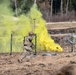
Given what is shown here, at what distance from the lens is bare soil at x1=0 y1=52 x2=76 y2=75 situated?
10.7m

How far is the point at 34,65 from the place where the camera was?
12.2m

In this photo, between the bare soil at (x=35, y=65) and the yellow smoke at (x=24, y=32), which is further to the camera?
the yellow smoke at (x=24, y=32)

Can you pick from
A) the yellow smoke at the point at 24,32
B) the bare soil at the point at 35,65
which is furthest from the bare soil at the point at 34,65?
the yellow smoke at the point at 24,32

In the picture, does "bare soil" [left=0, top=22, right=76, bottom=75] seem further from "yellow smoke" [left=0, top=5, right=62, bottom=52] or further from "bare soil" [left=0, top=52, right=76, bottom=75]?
"yellow smoke" [left=0, top=5, right=62, bottom=52]

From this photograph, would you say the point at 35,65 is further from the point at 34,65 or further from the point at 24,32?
the point at 24,32

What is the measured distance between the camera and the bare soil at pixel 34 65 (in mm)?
10723

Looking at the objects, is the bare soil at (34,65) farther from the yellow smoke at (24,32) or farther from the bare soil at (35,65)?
the yellow smoke at (24,32)

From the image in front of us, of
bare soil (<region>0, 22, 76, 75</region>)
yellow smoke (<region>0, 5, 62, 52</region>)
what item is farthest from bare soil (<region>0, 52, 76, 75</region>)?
yellow smoke (<region>0, 5, 62, 52</region>)

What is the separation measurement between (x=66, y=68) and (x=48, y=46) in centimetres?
1297

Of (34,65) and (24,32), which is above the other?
(24,32)

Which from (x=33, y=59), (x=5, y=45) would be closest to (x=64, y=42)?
(x=5, y=45)

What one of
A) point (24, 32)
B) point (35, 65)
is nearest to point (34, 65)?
point (35, 65)

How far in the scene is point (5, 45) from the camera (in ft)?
61.2

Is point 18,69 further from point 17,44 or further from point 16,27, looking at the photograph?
point 16,27
